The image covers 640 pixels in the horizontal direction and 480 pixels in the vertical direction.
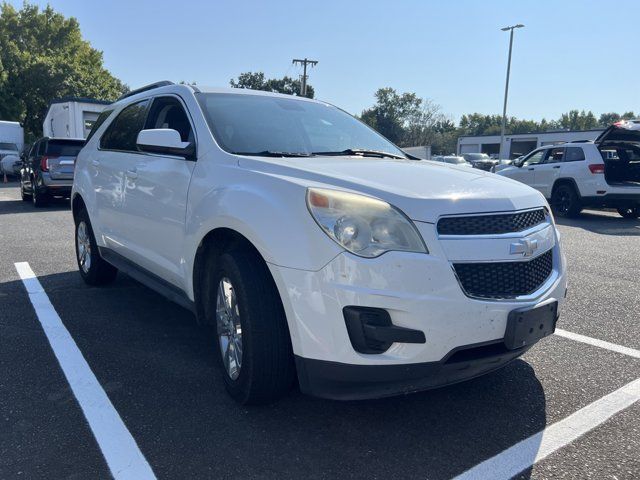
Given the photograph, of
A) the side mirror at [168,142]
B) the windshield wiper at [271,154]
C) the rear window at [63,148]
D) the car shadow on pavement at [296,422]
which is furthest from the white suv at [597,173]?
the rear window at [63,148]

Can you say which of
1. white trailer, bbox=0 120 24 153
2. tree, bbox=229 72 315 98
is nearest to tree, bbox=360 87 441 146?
tree, bbox=229 72 315 98

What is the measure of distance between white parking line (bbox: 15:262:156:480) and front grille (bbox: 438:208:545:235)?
1706mm

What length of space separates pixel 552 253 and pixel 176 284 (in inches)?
92.1

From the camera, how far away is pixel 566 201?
12531 mm

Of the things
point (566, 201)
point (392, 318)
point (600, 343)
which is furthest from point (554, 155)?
point (392, 318)

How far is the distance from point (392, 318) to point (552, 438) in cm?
111

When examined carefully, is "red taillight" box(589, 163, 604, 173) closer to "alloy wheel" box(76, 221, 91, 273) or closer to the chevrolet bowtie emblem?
the chevrolet bowtie emblem

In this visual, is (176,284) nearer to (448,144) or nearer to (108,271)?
(108,271)

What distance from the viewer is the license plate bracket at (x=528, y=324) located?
98.0 inches

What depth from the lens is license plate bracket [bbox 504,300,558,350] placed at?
98.0 inches

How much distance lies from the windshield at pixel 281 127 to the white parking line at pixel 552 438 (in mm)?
2078

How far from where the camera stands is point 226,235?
3049 mm

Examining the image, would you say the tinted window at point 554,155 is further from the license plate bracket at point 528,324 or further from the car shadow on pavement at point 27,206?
the car shadow on pavement at point 27,206

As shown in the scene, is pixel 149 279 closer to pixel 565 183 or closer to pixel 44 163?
pixel 44 163
